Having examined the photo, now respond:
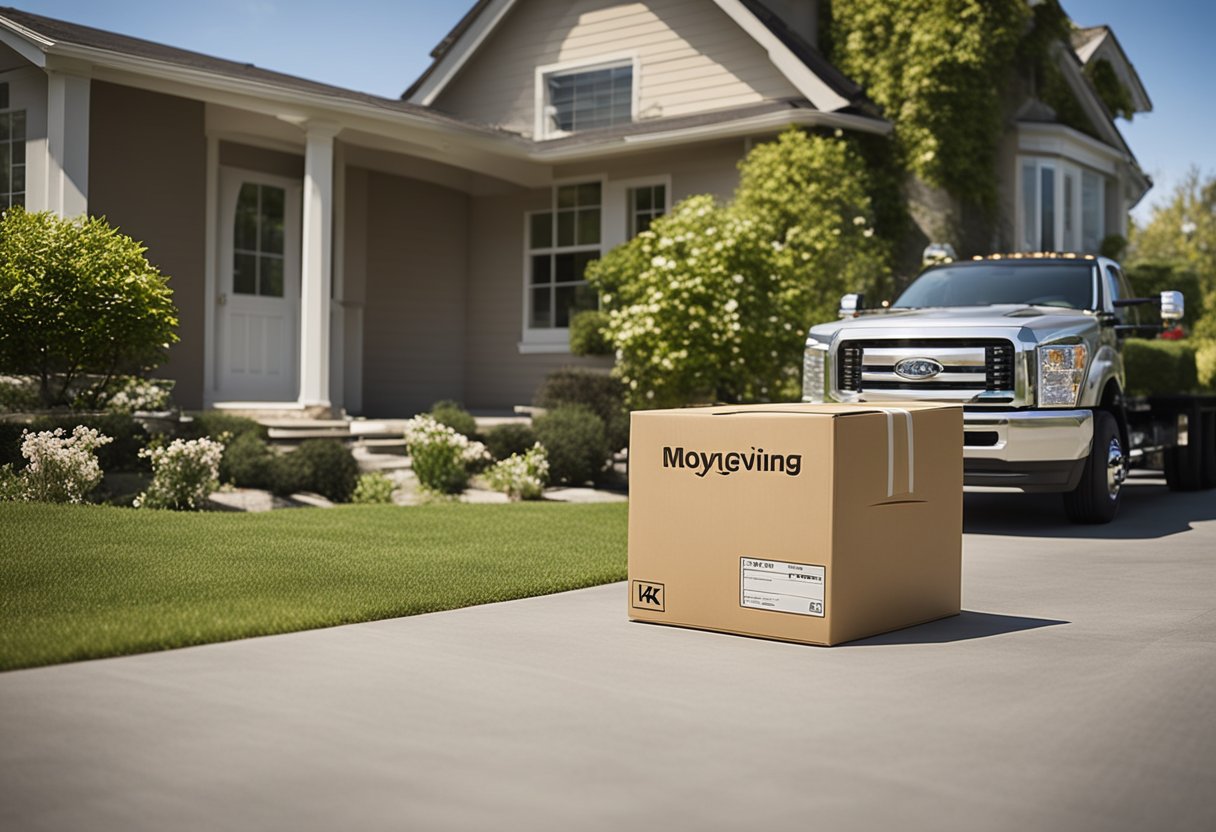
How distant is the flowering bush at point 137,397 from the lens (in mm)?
11398

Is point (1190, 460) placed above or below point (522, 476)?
above

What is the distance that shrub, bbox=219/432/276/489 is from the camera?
1091cm

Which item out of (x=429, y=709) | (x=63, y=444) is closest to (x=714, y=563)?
(x=429, y=709)

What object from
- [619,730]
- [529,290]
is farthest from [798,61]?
[619,730]

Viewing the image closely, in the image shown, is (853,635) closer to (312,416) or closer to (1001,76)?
(312,416)

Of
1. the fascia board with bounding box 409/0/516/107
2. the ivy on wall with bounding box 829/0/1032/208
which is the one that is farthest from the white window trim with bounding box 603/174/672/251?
the fascia board with bounding box 409/0/516/107

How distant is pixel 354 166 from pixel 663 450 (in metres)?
12.0

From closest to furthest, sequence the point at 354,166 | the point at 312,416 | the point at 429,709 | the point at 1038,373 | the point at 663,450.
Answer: the point at 429,709 → the point at 663,450 → the point at 1038,373 → the point at 312,416 → the point at 354,166

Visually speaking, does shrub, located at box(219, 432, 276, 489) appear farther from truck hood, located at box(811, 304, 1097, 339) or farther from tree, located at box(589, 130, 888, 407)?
truck hood, located at box(811, 304, 1097, 339)

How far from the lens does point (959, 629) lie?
568 centimetres

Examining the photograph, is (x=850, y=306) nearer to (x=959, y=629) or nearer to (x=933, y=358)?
(x=933, y=358)

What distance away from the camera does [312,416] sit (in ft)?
43.9

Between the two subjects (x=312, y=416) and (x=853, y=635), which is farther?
(x=312, y=416)

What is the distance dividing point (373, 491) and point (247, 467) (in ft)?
3.77
